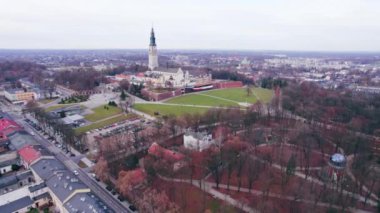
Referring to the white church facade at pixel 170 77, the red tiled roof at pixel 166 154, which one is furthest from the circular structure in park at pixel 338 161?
the white church facade at pixel 170 77

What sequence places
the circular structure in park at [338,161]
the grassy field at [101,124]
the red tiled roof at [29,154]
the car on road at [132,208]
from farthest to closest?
the grassy field at [101,124] < the red tiled roof at [29,154] < the circular structure in park at [338,161] < the car on road at [132,208]

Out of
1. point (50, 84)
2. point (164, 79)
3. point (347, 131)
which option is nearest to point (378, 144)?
point (347, 131)

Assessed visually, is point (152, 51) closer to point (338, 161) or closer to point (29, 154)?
point (29, 154)

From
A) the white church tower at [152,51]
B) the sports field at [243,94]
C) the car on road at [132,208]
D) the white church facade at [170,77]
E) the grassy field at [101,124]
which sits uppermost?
the white church tower at [152,51]

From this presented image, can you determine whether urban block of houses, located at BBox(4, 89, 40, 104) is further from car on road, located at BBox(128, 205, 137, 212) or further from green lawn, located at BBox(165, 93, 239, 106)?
car on road, located at BBox(128, 205, 137, 212)

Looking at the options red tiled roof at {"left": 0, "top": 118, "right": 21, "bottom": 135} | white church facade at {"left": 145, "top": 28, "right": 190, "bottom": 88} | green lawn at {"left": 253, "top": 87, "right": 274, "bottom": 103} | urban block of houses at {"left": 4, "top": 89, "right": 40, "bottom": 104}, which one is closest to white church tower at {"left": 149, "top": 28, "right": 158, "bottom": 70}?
white church facade at {"left": 145, "top": 28, "right": 190, "bottom": 88}

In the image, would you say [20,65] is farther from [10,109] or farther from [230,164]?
[230,164]

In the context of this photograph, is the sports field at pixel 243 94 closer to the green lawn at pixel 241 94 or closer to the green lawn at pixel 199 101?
the green lawn at pixel 241 94
